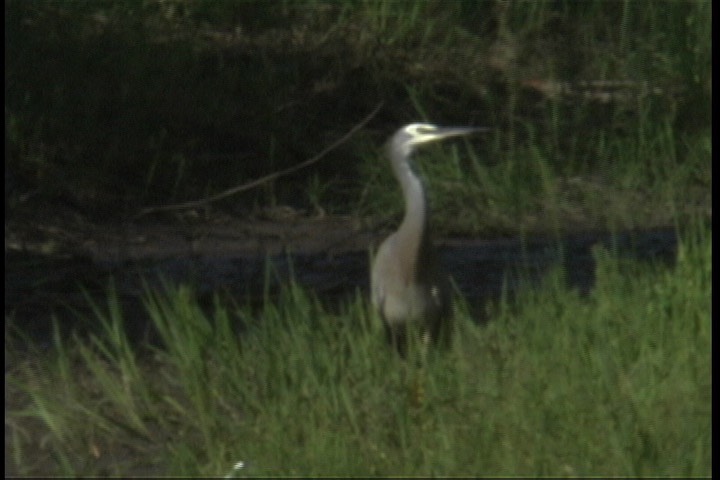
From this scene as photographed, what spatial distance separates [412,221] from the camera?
6.37 meters

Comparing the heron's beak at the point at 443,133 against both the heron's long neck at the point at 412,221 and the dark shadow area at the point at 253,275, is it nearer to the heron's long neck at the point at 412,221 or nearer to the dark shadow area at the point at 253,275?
the heron's long neck at the point at 412,221

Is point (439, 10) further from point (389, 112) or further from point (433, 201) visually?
point (433, 201)

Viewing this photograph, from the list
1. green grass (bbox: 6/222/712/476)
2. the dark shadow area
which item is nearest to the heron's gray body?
green grass (bbox: 6/222/712/476)

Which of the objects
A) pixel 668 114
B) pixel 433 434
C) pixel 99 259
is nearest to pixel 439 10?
pixel 668 114

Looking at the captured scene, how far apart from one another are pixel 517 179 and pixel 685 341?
126 inches

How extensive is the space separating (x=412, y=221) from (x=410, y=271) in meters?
0.22

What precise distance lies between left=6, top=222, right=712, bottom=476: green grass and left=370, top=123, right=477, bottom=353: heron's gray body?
143mm

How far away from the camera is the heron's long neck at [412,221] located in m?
6.26

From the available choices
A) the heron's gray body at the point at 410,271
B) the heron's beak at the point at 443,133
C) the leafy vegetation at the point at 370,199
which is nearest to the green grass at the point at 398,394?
the leafy vegetation at the point at 370,199

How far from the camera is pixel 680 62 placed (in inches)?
359

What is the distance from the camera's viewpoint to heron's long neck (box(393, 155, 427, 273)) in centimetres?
626

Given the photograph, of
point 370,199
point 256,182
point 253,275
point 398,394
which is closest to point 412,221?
point 253,275

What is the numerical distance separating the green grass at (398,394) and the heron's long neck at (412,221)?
1.48 feet

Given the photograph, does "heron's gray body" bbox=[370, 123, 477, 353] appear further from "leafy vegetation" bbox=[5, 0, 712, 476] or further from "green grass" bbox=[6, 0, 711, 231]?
"green grass" bbox=[6, 0, 711, 231]
